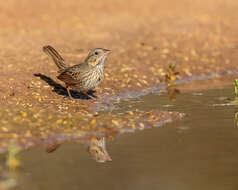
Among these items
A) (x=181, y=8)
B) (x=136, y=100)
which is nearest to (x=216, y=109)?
(x=136, y=100)

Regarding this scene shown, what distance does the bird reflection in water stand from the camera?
26.3ft

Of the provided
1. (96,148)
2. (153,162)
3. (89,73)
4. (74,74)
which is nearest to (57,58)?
(74,74)

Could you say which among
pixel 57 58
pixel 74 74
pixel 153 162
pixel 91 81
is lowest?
pixel 153 162

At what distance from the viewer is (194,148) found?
850cm

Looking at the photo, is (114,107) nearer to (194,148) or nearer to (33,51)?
(194,148)

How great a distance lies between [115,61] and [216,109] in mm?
4414

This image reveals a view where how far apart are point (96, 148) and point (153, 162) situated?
3.40 ft

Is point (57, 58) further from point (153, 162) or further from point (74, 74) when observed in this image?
point (153, 162)

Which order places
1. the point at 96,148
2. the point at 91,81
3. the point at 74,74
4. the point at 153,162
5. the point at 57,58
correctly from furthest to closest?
1. the point at 57,58
2. the point at 74,74
3. the point at 91,81
4. the point at 96,148
5. the point at 153,162

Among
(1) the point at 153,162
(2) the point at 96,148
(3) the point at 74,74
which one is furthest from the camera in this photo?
(3) the point at 74,74

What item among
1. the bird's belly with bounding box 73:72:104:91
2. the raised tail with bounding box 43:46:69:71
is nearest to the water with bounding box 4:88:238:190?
the bird's belly with bounding box 73:72:104:91

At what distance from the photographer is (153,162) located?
25.5ft

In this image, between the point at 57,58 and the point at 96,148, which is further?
the point at 57,58

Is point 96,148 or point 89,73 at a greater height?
point 89,73
